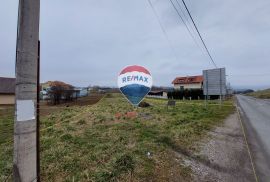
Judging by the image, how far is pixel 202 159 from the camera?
6410 mm

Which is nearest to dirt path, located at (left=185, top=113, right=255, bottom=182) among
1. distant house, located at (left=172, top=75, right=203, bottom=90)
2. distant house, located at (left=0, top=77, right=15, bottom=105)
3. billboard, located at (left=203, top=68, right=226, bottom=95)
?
billboard, located at (left=203, top=68, right=226, bottom=95)

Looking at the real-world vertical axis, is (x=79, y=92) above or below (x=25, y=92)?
above

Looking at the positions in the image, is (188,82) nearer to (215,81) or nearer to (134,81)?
(215,81)

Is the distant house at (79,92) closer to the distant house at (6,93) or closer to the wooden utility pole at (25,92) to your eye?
the distant house at (6,93)

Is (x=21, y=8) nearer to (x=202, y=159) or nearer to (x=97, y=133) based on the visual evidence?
(x=202, y=159)

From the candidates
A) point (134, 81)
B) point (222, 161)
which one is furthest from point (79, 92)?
point (222, 161)

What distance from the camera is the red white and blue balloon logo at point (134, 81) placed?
647 cm

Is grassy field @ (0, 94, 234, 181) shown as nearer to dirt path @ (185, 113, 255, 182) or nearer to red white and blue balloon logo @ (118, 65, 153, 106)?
dirt path @ (185, 113, 255, 182)

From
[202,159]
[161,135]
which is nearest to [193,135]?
[161,135]

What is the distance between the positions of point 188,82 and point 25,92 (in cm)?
7380

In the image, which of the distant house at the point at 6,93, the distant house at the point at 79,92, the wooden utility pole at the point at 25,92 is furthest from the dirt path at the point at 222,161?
the distant house at the point at 79,92

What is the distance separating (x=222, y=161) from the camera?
6.29 metres

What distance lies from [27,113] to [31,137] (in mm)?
320

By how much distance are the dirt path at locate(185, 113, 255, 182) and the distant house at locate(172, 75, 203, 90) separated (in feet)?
205
